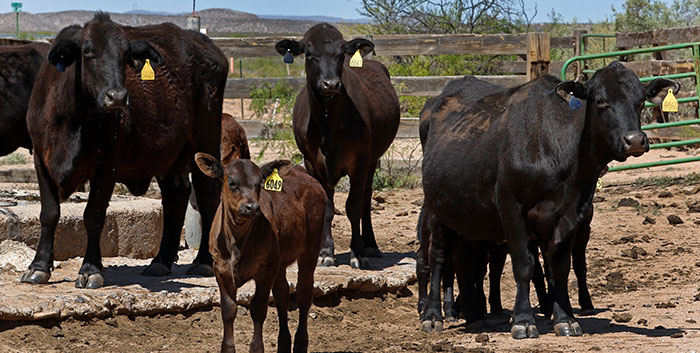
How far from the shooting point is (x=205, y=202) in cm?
1044

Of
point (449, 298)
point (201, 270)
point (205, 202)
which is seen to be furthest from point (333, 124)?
point (449, 298)

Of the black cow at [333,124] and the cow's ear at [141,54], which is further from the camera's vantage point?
the black cow at [333,124]

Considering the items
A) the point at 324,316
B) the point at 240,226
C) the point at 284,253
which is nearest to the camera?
the point at 240,226

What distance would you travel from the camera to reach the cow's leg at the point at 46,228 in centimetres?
880

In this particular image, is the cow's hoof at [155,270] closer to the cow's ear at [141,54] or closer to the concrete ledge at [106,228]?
the concrete ledge at [106,228]

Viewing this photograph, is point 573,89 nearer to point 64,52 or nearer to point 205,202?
point 205,202

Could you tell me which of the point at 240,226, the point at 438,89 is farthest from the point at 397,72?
the point at 240,226

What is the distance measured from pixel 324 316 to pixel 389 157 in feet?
27.1

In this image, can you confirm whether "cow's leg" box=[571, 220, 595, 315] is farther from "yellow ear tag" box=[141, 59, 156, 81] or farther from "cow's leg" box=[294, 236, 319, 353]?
"yellow ear tag" box=[141, 59, 156, 81]

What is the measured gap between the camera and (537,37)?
16.2m

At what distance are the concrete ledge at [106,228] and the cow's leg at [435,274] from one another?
339 cm

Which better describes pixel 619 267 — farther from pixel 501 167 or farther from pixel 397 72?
pixel 397 72

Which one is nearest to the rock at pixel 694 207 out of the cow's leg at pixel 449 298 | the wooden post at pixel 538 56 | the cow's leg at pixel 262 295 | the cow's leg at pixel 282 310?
the wooden post at pixel 538 56

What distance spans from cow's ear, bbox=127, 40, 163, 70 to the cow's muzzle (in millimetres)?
653
